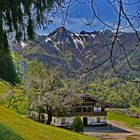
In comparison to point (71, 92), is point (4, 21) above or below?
below

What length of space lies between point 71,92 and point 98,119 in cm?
2617

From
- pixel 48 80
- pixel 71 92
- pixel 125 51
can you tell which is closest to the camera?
pixel 125 51

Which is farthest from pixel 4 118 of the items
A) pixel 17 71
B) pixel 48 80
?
pixel 17 71

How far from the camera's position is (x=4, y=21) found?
630cm

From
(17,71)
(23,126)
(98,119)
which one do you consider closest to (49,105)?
(23,126)

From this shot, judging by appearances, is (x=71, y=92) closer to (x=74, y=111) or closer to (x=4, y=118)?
(x=74, y=111)

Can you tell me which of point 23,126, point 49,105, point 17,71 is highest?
point 17,71

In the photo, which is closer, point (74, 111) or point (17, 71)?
point (74, 111)

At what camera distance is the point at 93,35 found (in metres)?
4.54

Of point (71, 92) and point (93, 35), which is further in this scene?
point (71, 92)

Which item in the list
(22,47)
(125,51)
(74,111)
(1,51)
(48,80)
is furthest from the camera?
(74,111)

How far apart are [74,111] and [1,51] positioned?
7432cm

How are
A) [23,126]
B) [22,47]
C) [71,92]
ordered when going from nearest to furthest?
[22,47] → [23,126] → [71,92]

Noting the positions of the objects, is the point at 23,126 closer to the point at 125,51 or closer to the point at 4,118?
the point at 4,118
